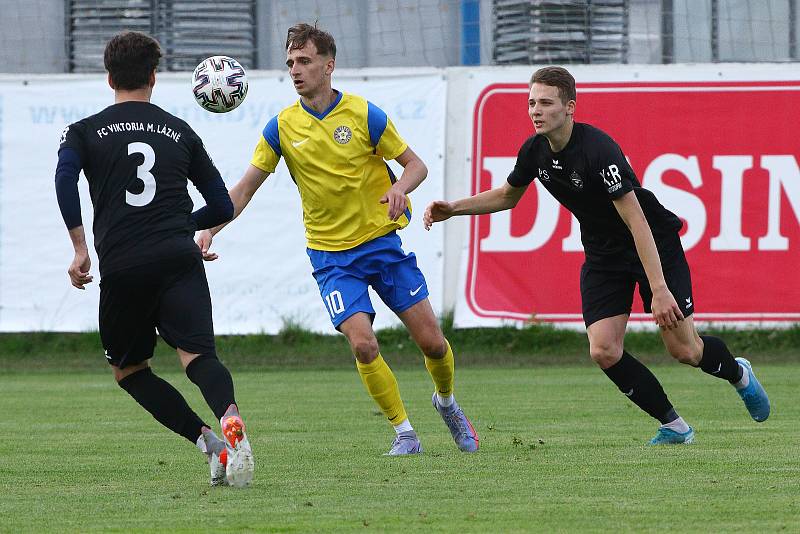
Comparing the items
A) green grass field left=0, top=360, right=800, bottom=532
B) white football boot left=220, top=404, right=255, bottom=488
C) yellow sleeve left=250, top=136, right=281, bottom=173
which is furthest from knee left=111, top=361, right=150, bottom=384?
yellow sleeve left=250, top=136, right=281, bottom=173

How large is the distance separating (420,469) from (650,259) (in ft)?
5.20

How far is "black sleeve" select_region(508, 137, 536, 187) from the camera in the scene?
24.9 feet

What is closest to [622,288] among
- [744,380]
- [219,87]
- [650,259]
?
[650,259]

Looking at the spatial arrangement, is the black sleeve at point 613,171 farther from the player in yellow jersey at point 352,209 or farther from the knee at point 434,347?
the knee at point 434,347

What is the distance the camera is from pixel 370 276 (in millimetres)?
7617

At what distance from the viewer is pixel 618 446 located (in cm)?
742

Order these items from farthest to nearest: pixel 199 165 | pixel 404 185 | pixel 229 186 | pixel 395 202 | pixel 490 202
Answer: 1. pixel 229 186
2. pixel 490 202
3. pixel 404 185
4. pixel 395 202
5. pixel 199 165

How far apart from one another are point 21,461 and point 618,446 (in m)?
3.10

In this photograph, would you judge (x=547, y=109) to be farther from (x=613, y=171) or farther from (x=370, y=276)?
(x=370, y=276)

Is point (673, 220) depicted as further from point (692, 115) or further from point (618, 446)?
point (692, 115)

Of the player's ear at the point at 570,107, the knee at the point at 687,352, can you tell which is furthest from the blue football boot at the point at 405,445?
the player's ear at the point at 570,107

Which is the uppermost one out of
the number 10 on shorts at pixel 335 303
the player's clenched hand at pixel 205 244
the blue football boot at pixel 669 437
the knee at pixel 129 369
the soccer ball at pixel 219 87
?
the soccer ball at pixel 219 87

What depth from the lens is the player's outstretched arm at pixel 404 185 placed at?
6.97 metres

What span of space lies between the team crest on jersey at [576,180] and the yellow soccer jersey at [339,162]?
95cm
